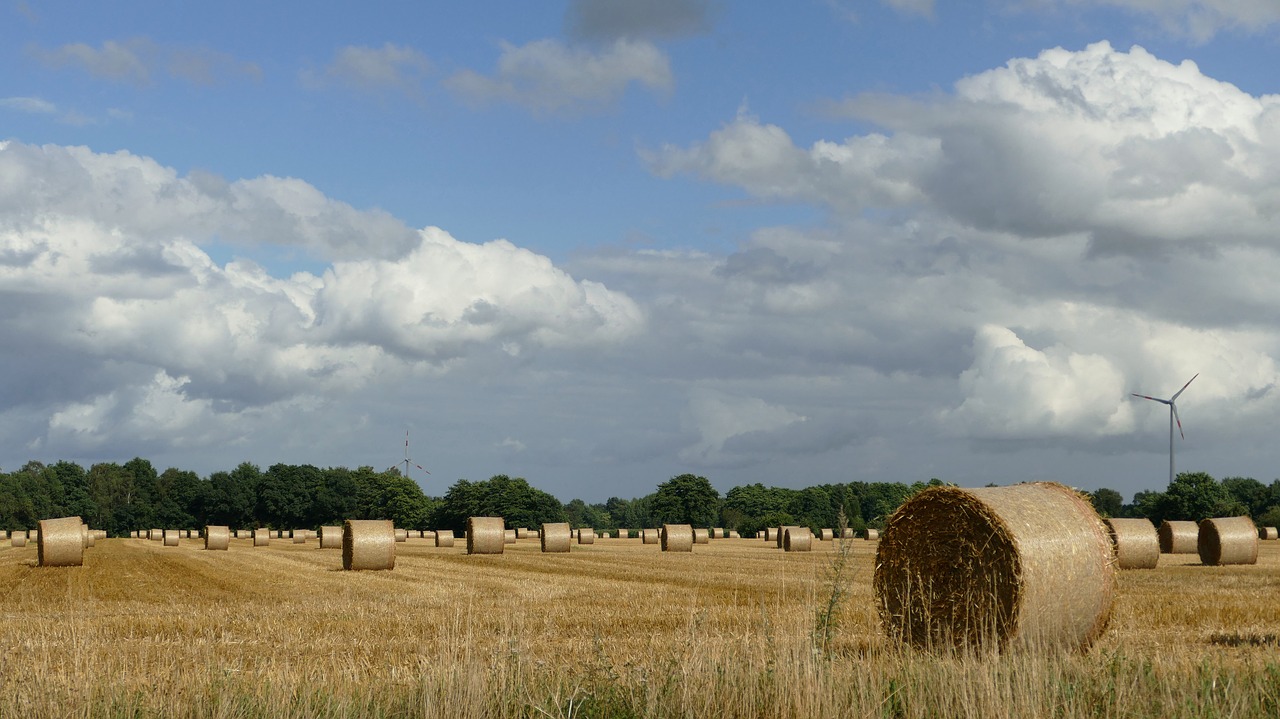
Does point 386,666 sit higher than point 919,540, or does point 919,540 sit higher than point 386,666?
point 919,540

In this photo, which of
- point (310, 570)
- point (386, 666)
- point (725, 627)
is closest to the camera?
point (386, 666)

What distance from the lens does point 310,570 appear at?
32.6 meters

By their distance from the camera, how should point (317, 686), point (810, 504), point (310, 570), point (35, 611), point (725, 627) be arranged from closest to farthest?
point (317, 686) < point (725, 627) < point (35, 611) < point (310, 570) < point (810, 504)

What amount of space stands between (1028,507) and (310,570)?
24292 mm

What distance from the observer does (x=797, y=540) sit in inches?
2116

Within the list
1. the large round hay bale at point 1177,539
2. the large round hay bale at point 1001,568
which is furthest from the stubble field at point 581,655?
the large round hay bale at point 1177,539

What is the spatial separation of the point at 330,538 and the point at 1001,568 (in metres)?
47.3

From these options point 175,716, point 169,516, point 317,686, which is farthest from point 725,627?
point 169,516

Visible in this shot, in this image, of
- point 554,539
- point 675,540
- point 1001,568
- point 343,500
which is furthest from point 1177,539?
point 343,500

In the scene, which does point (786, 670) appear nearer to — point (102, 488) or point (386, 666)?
point (386, 666)

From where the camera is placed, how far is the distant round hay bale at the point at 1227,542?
34781mm

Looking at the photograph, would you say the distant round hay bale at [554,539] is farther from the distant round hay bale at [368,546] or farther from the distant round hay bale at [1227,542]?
the distant round hay bale at [1227,542]

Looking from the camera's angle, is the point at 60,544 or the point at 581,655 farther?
the point at 60,544

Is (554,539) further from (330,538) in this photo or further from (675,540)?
(330,538)
